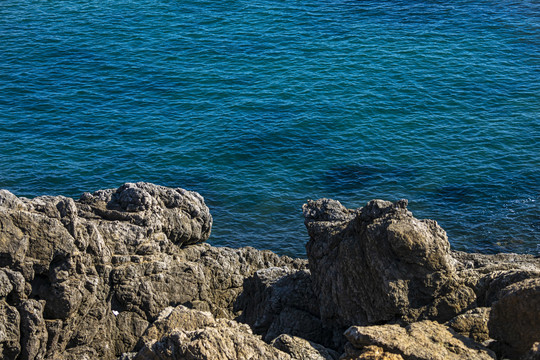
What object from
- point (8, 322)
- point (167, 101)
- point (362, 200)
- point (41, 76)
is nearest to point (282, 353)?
point (8, 322)

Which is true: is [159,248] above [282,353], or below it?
below

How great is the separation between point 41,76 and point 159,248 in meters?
47.4

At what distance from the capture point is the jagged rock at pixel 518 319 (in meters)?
16.2

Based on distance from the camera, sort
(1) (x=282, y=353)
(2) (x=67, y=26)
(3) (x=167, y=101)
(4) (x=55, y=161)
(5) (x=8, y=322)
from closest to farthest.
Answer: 1. (1) (x=282, y=353)
2. (5) (x=8, y=322)
3. (4) (x=55, y=161)
4. (3) (x=167, y=101)
5. (2) (x=67, y=26)

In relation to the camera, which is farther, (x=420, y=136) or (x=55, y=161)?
(x=420, y=136)

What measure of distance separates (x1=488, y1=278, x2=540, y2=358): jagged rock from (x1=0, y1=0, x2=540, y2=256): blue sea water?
81.6 feet

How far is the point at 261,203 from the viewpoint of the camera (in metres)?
48.0

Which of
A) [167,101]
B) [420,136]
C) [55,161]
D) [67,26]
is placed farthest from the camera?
[67,26]

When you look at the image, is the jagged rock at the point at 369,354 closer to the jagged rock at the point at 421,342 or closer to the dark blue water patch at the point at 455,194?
the jagged rock at the point at 421,342

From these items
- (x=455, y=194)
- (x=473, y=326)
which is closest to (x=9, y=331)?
(x=473, y=326)

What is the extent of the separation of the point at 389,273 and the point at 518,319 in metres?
5.20

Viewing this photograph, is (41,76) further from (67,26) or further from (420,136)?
(420,136)

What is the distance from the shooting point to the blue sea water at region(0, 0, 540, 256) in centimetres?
4844

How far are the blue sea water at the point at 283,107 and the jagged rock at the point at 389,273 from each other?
1906cm
